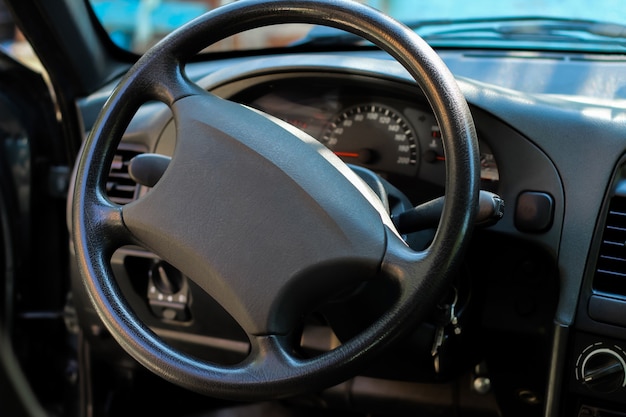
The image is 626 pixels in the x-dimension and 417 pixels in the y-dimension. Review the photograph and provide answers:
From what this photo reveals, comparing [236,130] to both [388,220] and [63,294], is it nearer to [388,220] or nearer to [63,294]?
[388,220]

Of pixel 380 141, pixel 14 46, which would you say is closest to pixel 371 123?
pixel 380 141

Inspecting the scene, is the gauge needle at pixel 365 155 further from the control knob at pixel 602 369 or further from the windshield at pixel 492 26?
the control knob at pixel 602 369

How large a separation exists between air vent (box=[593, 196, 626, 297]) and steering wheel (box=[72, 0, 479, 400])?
0.36 m

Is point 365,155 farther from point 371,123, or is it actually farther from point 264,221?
point 264,221

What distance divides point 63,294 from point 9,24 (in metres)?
0.67

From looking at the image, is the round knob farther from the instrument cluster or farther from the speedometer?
the speedometer

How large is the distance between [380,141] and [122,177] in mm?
524

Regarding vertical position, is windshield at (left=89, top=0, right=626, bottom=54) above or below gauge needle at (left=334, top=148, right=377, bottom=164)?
above

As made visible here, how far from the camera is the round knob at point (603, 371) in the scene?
108 centimetres

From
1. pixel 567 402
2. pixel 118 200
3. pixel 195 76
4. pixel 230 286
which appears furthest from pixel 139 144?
pixel 567 402

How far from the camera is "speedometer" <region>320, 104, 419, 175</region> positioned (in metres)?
1.28

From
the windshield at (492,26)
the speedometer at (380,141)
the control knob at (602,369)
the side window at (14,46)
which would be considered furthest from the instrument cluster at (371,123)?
the side window at (14,46)

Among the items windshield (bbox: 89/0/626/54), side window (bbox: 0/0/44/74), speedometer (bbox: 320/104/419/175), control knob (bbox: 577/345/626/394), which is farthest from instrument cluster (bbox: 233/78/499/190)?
side window (bbox: 0/0/44/74)

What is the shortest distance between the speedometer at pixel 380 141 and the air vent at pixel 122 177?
1.39 ft
